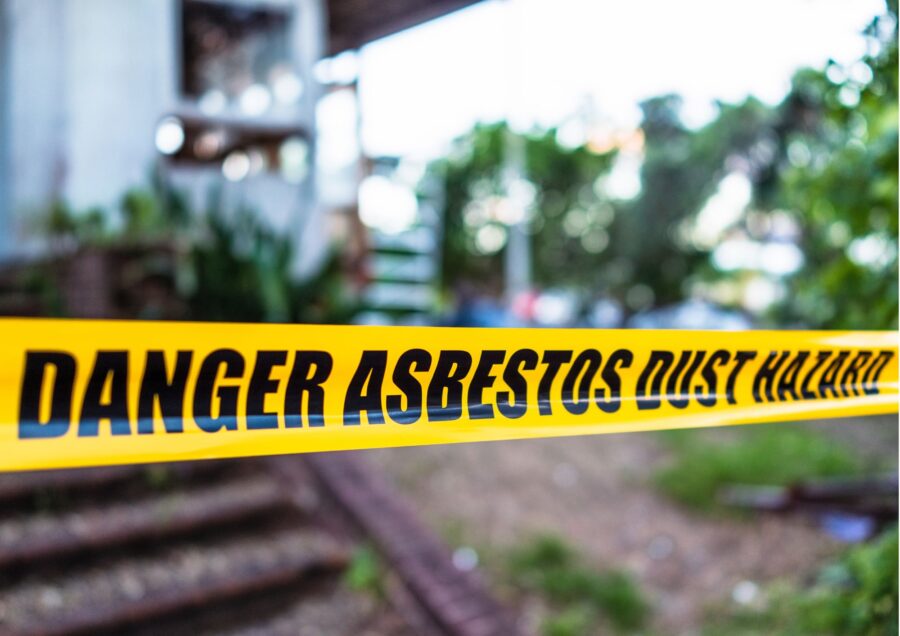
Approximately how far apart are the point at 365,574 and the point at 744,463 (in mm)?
3177

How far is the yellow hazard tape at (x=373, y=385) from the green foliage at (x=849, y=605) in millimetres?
669

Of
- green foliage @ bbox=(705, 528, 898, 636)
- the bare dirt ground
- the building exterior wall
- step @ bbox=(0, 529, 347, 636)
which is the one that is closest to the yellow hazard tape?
green foliage @ bbox=(705, 528, 898, 636)

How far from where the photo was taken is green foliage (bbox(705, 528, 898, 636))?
2855mm

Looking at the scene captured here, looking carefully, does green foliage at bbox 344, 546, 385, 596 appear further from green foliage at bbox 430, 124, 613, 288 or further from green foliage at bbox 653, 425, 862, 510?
green foliage at bbox 430, 124, 613, 288

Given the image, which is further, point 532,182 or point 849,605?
point 532,182

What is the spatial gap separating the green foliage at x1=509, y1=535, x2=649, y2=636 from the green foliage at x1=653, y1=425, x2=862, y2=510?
1.40 metres

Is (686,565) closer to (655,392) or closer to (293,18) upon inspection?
(655,392)

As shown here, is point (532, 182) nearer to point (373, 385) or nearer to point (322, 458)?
point (322, 458)

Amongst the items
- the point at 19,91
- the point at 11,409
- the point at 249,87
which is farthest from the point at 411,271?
the point at 11,409

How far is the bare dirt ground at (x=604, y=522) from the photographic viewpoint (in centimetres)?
463

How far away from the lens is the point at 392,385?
6.17 ft

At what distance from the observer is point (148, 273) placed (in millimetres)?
4895

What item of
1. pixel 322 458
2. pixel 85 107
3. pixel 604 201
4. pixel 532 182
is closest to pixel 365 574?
pixel 322 458

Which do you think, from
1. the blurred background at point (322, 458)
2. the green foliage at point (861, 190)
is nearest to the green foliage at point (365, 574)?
the blurred background at point (322, 458)
